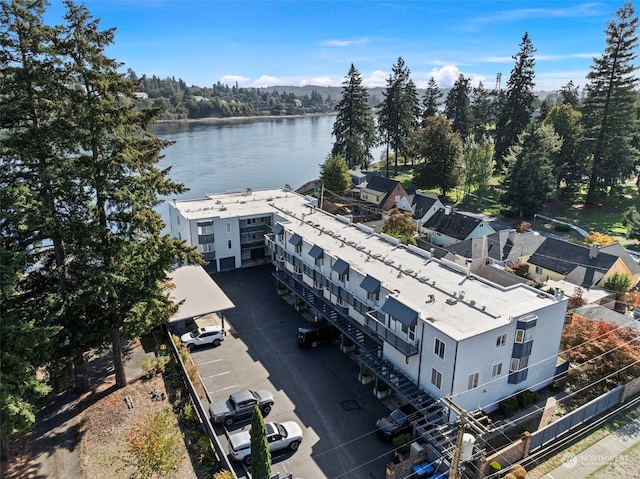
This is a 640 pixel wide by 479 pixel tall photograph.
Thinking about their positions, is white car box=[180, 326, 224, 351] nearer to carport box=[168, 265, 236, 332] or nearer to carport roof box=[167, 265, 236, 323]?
carport box=[168, 265, 236, 332]

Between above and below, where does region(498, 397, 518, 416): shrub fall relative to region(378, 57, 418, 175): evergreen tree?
below

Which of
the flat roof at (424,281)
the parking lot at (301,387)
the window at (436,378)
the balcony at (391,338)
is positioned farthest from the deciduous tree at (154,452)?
the flat roof at (424,281)

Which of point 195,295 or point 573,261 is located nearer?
point 195,295

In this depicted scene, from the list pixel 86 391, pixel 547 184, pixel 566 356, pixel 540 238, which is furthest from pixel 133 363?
pixel 547 184

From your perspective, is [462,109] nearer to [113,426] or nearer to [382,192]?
[382,192]

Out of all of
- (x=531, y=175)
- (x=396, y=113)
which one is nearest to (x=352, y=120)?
(x=396, y=113)

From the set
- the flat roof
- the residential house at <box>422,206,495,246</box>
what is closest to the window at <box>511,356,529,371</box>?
the flat roof

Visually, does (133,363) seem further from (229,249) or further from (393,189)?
(393,189)
